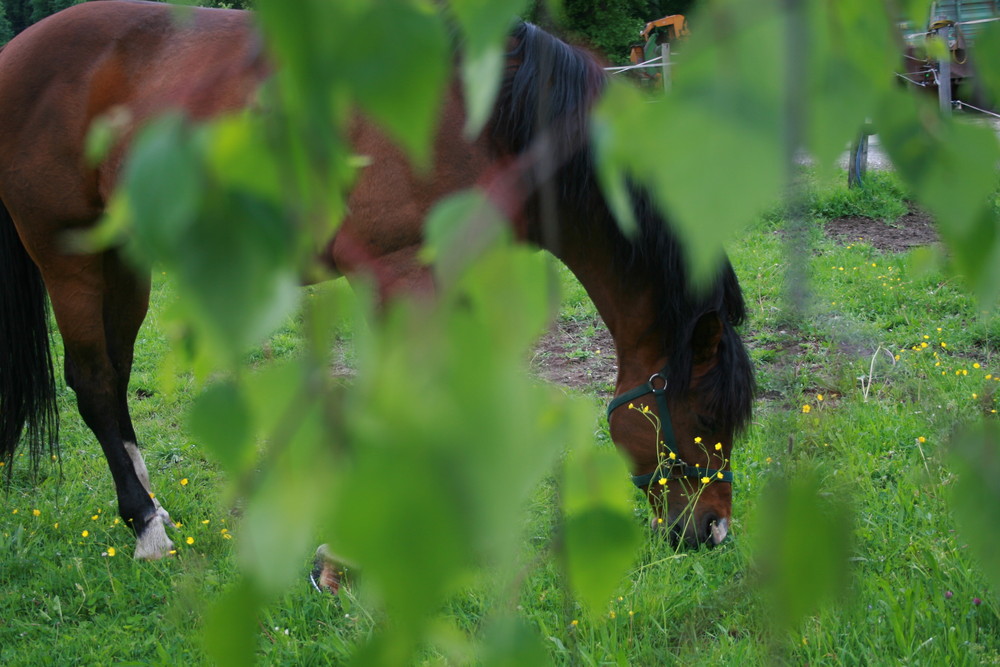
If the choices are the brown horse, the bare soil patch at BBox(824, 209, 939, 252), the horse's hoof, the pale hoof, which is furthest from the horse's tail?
the bare soil patch at BBox(824, 209, 939, 252)

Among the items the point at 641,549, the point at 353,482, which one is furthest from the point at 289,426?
the point at 641,549

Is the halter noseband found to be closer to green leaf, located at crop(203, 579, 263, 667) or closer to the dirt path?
the dirt path

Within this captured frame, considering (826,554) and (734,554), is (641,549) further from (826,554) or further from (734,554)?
(826,554)

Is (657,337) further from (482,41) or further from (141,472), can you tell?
(482,41)

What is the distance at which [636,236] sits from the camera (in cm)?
187

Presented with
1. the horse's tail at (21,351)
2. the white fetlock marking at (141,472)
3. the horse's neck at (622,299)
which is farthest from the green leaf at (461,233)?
the horse's tail at (21,351)

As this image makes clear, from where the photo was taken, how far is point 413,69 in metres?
0.27

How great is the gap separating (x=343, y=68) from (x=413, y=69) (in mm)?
23

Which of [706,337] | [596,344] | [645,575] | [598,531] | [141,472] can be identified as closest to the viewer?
[598,531]

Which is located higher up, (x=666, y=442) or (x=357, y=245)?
(x=357, y=245)

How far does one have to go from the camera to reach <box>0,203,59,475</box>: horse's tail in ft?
9.71

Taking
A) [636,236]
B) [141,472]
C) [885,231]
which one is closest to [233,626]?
[636,236]

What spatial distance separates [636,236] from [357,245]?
640mm

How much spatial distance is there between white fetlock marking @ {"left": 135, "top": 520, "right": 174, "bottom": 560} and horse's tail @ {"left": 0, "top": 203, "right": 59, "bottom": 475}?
2.26ft
